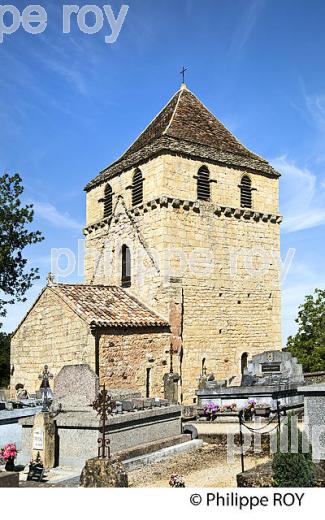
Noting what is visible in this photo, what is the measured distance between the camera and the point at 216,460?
39.1 feet

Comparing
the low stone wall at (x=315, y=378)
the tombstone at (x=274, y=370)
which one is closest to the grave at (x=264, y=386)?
the tombstone at (x=274, y=370)

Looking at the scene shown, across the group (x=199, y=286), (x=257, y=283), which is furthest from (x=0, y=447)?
(x=257, y=283)

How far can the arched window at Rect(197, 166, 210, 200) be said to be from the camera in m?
21.3

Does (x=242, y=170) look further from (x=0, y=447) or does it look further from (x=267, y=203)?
(x=0, y=447)

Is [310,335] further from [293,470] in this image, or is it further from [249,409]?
[293,470]

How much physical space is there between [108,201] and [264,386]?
11032 mm

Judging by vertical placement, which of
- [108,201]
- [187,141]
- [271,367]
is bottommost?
[271,367]

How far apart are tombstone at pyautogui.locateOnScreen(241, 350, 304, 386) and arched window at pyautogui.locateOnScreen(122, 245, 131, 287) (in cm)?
590

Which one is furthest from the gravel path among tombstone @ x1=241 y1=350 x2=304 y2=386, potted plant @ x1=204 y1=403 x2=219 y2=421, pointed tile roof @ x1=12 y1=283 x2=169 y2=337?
pointed tile roof @ x1=12 y1=283 x2=169 y2=337

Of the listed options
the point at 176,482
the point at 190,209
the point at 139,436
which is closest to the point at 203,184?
the point at 190,209

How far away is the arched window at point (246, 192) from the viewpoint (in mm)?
22567

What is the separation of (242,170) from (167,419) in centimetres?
1159

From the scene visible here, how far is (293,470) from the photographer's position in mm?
7828

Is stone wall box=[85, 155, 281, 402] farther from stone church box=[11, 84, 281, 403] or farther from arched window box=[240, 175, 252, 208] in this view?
arched window box=[240, 175, 252, 208]
